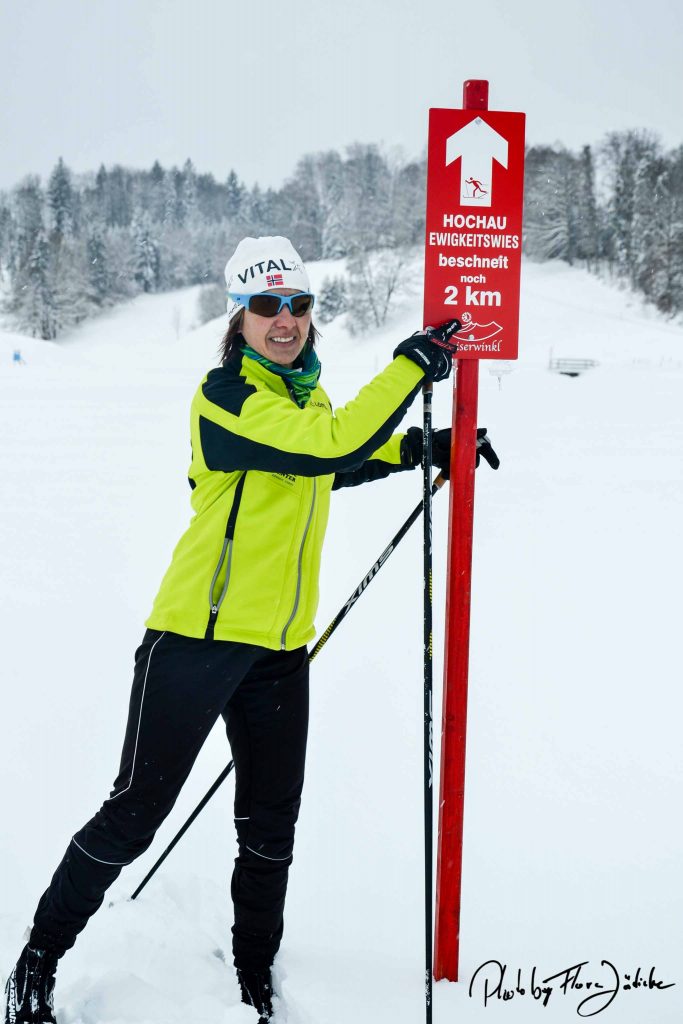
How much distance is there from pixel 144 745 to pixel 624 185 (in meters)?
55.4

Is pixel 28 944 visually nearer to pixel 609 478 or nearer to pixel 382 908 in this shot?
pixel 382 908

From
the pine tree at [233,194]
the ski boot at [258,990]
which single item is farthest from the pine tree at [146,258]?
the ski boot at [258,990]

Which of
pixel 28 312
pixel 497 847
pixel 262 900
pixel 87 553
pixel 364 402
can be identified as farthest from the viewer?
pixel 28 312

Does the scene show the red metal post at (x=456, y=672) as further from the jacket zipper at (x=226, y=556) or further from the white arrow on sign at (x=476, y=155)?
the jacket zipper at (x=226, y=556)

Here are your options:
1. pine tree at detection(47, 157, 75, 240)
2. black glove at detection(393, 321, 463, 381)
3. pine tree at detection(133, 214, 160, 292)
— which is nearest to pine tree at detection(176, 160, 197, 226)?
pine tree at detection(47, 157, 75, 240)

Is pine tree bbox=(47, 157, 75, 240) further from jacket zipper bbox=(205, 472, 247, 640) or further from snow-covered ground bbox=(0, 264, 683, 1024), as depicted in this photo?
jacket zipper bbox=(205, 472, 247, 640)

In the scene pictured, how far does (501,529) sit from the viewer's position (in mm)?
7059

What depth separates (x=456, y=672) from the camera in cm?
222

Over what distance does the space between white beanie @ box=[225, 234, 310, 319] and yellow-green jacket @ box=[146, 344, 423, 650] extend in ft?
0.67

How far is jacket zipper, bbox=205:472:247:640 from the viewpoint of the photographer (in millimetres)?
1974

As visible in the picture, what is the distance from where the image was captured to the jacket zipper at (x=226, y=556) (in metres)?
1.97

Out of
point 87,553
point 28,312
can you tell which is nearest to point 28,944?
point 87,553

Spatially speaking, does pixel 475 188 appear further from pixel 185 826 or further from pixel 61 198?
pixel 61 198
